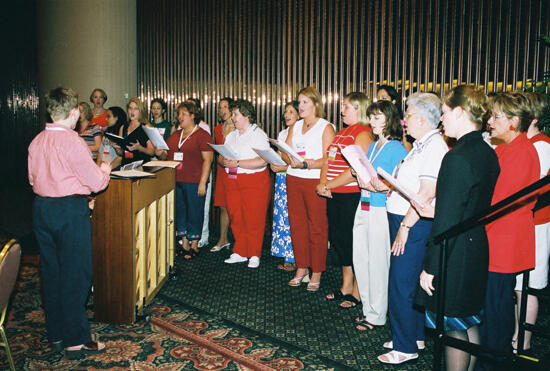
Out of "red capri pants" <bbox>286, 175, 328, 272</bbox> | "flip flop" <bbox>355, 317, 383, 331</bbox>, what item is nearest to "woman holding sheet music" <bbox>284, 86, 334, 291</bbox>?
"red capri pants" <bbox>286, 175, 328, 272</bbox>

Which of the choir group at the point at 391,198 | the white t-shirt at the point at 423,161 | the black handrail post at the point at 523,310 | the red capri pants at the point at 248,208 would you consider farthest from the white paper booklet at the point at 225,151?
the black handrail post at the point at 523,310

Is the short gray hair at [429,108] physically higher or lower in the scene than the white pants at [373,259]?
higher

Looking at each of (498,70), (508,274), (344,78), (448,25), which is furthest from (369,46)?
(508,274)

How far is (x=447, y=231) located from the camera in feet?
6.39

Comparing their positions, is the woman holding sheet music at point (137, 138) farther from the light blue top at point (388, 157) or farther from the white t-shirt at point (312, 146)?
the light blue top at point (388, 157)

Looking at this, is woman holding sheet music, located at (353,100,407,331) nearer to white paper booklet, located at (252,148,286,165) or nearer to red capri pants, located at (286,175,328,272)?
red capri pants, located at (286,175,328,272)

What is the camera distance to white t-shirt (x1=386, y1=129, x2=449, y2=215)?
249 centimetres

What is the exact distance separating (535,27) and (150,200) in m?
4.01

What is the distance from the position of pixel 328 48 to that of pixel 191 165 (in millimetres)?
2320

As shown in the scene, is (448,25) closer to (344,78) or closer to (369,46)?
(369,46)

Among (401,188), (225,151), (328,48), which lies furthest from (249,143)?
(401,188)

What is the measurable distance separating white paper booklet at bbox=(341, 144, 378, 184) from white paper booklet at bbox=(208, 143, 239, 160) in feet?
5.96

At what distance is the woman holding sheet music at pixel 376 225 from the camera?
10.3 ft

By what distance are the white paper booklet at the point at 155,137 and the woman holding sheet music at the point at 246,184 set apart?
2.08 ft
